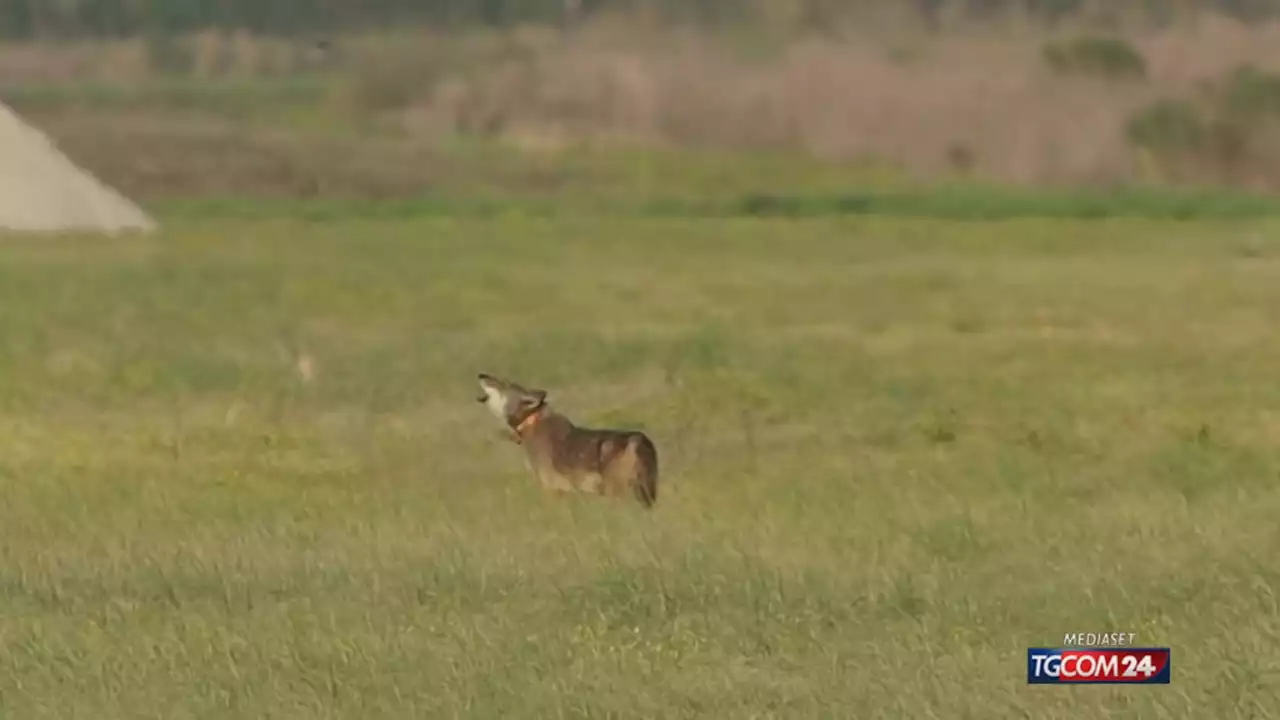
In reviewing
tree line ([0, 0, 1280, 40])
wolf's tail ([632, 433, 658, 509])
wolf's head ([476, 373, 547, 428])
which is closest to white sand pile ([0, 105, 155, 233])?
wolf's head ([476, 373, 547, 428])

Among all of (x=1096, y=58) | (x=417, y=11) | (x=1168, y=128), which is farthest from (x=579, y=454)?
(x=417, y=11)

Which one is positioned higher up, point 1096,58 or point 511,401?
point 511,401

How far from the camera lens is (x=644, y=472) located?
7.82 meters

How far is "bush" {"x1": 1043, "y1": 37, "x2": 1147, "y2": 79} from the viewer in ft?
106

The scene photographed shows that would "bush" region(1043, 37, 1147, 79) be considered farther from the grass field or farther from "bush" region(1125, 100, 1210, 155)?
the grass field

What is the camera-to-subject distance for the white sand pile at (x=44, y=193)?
21.1 m

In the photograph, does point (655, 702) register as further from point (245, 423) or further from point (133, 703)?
A: point (245, 423)

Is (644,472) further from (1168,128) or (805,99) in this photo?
(805,99)

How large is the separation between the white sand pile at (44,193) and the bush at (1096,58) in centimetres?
1586

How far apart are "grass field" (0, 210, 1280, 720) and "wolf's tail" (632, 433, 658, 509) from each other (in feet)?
0.42

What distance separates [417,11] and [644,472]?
33.0 metres

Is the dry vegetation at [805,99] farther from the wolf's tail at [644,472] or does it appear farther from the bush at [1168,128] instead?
the wolf's tail at [644,472]

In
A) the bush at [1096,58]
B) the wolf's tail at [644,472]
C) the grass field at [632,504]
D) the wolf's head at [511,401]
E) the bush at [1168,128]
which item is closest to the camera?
the grass field at [632,504]

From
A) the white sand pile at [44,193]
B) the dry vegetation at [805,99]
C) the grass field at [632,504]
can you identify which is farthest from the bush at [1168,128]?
the white sand pile at [44,193]
